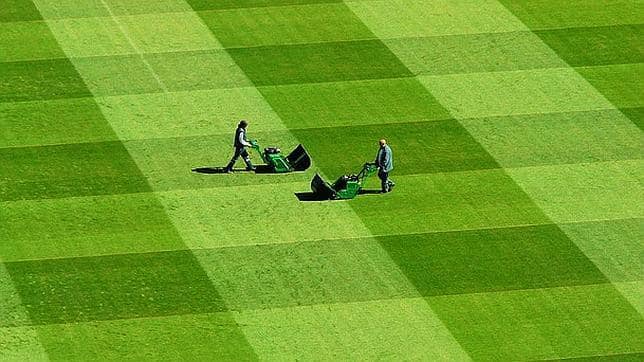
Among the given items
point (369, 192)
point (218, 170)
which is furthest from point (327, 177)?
point (218, 170)

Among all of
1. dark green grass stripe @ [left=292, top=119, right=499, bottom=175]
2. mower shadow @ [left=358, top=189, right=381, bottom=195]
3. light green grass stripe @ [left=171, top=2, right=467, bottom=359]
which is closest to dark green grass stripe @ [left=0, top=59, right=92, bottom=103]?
dark green grass stripe @ [left=292, top=119, right=499, bottom=175]

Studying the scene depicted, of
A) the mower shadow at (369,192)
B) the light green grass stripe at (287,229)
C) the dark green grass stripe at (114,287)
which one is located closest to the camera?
the light green grass stripe at (287,229)

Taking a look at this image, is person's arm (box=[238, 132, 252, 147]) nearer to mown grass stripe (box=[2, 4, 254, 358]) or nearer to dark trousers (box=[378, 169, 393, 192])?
dark trousers (box=[378, 169, 393, 192])

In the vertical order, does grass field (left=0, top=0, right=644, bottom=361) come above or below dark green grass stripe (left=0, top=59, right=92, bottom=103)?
above

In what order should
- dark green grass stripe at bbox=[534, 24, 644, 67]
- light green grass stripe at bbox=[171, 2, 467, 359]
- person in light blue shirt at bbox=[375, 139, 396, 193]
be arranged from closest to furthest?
light green grass stripe at bbox=[171, 2, 467, 359] < person in light blue shirt at bbox=[375, 139, 396, 193] < dark green grass stripe at bbox=[534, 24, 644, 67]

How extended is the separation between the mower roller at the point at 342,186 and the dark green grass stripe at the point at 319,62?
28.0 feet

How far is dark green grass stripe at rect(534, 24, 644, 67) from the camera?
52.4 metres

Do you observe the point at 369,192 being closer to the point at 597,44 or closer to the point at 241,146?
the point at 241,146

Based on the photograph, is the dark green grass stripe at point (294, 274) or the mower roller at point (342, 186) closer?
the dark green grass stripe at point (294, 274)

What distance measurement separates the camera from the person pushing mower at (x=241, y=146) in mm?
42938

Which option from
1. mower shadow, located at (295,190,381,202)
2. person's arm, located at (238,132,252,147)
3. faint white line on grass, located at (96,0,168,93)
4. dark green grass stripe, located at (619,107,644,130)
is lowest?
faint white line on grass, located at (96,0,168,93)

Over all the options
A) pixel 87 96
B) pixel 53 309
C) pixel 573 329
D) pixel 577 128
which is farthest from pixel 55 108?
pixel 573 329

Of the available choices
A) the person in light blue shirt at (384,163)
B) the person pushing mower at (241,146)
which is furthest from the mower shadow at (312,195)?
the person pushing mower at (241,146)

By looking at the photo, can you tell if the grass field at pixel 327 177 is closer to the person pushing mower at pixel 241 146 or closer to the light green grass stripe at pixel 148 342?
the light green grass stripe at pixel 148 342
